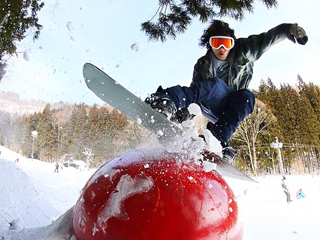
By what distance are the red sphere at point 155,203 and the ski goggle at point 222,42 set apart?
1662mm

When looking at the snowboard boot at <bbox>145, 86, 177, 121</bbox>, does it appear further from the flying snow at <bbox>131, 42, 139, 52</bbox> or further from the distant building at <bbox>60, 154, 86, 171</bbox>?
the distant building at <bbox>60, 154, 86, 171</bbox>

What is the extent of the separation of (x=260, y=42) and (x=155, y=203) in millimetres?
2205

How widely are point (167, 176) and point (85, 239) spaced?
1.38 ft

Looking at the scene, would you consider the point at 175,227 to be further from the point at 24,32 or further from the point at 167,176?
the point at 24,32

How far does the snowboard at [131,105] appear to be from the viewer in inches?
55.4

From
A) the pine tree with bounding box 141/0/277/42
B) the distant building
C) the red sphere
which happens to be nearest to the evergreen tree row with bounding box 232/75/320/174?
the distant building

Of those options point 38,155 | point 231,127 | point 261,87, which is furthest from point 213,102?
point 261,87

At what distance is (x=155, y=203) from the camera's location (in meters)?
0.91

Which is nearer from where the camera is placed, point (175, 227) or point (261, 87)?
point (175, 227)

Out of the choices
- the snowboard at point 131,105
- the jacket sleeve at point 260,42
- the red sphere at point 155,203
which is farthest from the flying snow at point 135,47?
the jacket sleeve at point 260,42

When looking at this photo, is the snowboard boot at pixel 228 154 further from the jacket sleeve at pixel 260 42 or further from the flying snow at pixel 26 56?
the flying snow at pixel 26 56

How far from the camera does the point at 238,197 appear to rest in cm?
114

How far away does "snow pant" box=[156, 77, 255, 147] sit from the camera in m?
1.83

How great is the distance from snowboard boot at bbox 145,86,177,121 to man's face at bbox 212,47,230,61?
1.18 metres
